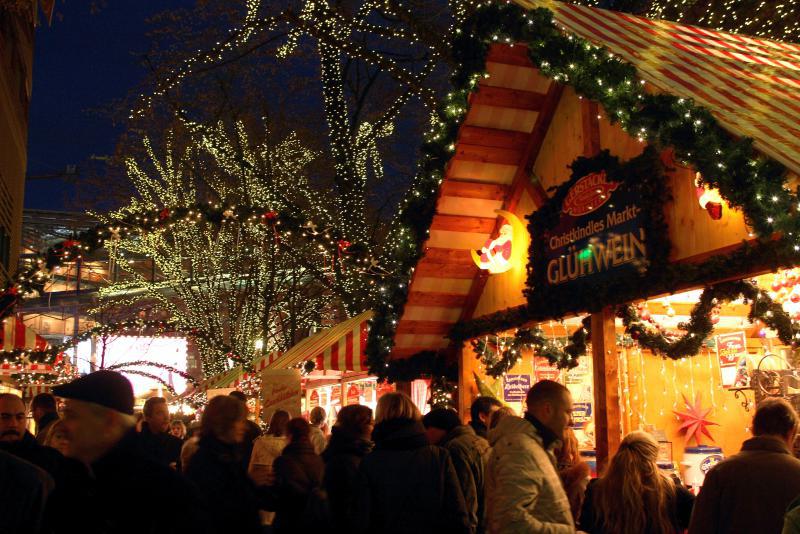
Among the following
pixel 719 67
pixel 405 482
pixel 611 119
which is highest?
pixel 719 67

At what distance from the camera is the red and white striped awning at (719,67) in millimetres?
6191

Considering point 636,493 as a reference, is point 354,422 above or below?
above

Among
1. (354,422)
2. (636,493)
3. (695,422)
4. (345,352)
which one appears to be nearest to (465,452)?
(354,422)

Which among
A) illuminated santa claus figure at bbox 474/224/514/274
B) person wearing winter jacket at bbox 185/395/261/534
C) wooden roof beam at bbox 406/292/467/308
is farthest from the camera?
wooden roof beam at bbox 406/292/467/308

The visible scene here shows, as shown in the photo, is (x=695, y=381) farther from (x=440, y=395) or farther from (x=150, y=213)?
(x=150, y=213)

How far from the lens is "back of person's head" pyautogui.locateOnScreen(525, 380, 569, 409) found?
4.55 metres

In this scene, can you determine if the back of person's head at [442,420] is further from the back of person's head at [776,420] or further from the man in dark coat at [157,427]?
the man in dark coat at [157,427]

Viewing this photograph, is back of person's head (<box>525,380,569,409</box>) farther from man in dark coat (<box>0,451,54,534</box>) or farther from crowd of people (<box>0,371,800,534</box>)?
man in dark coat (<box>0,451,54,534</box>)

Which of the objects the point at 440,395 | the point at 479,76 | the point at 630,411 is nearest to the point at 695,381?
the point at 630,411

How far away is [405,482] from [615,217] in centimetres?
408

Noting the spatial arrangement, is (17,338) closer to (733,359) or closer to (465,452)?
(465,452)

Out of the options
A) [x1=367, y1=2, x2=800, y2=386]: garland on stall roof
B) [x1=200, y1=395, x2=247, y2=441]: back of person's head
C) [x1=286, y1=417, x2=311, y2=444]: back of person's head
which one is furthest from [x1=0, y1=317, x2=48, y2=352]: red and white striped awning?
[x1=200, y1=395, x2=247, y2=441]: back of person's head

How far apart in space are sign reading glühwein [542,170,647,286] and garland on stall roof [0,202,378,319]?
201 inches

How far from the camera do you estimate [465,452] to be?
6.38 meters
